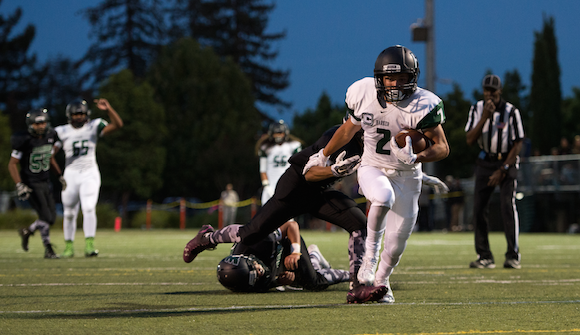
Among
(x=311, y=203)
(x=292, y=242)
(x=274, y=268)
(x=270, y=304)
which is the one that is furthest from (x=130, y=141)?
(x=270, y=304)

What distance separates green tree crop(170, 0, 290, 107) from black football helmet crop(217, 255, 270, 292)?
5319 cm

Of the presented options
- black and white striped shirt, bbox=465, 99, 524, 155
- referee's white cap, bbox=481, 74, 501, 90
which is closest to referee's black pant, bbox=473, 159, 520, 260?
black and white striped shirt, bbox=465, 99, 524, 155

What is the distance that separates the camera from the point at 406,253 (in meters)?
11.6

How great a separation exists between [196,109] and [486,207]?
3987 centimetres

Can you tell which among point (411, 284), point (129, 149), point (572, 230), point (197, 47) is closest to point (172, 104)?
point (197, 47)

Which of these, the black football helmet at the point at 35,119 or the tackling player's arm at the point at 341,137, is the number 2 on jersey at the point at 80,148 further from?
the tackling player's arm at the point at 341,137

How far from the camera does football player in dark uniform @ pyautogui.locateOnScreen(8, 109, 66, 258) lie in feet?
34.2

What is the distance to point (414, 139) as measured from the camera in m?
5.07

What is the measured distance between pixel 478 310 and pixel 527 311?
0.29 metres

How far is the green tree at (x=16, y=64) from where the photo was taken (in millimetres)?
55656

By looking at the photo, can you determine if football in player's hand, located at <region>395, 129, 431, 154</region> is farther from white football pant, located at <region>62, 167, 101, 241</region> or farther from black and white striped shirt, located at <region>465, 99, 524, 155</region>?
white football pant, located at <region>62, 167, 101, 241</region>

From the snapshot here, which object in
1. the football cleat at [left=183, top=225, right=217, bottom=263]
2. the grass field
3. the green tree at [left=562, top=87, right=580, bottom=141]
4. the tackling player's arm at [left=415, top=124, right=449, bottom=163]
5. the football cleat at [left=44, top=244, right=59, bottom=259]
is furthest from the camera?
the green tree at [left=562, top=87, right=580, bottom=141]

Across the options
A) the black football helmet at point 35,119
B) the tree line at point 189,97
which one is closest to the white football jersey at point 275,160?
the black football helmet at point 35,119

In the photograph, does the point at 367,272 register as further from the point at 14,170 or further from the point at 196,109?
the point at 196,109
